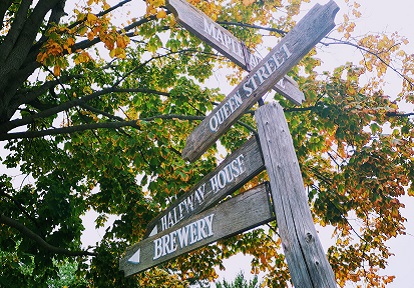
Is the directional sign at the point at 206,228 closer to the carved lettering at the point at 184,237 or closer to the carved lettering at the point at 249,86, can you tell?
the carved lettering at the point at 184,237

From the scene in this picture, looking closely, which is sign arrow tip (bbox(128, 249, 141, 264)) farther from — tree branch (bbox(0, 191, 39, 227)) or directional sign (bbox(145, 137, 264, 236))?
tree branch (bbox(0, 191, 39, 227))

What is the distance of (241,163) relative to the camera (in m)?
3.06

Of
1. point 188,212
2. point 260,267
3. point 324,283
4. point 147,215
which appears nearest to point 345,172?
point 260,267

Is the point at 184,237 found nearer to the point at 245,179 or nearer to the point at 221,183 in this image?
the point at 221,183

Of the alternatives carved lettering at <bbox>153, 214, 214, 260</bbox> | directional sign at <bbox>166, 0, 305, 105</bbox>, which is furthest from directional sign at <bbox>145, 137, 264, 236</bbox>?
directional sign at <bbox>166, 0, 305, 105</bbox>

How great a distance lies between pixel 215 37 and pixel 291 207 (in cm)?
155

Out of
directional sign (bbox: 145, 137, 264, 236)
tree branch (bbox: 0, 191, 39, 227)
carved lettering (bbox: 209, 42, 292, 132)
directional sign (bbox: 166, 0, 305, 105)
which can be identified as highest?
tree branch (bbox: 0, 191, 39, 227)

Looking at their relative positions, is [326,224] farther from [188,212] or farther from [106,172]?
[188,212]

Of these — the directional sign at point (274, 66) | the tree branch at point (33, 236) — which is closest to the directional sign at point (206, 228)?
the directional sign at point (274, 66)

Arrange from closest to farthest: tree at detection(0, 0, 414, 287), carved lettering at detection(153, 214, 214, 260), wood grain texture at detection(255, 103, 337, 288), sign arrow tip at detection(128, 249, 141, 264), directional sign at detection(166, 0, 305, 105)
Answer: wood grain texture at detection(255, 103, 337, 288) < carved lettering at detection(153, 214, 214, 260) < directional sign at detection(166, 0, 305, 105) < sign arrow tip at detection(128, 249, 141, 264) < tree at detection(0, 0, 414, 287)

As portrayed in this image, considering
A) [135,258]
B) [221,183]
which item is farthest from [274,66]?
[135,258]

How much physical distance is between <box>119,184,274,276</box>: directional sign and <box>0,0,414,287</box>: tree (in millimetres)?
2805

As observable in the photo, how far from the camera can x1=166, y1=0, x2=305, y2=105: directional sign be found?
3312 mm

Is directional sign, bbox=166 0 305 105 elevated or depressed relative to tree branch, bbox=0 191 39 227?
depressed
